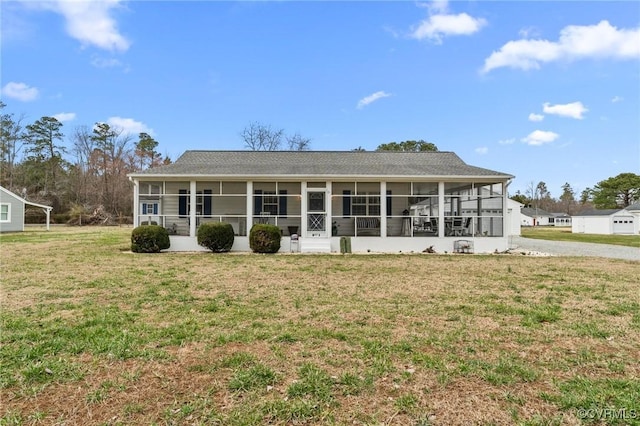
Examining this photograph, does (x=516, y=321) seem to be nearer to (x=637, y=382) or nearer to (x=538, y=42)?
(x=637, y=382)

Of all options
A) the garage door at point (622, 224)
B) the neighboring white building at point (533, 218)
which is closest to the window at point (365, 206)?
the garage door at point (622, 224)

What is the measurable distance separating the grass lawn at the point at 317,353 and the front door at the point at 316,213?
289 inches

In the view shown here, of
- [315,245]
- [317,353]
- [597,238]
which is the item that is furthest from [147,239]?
[597,238]

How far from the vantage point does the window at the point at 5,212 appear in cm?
2448

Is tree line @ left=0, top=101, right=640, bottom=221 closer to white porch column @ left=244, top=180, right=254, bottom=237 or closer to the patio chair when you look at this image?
white porch column @ left=244, top=180, right=254, bottom=237

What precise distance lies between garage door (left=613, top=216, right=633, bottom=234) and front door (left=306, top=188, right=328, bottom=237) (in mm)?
32652

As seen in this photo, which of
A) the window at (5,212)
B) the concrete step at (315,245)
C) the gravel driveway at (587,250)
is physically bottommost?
the gravel driveway at (587,250)

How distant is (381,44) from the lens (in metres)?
17.2

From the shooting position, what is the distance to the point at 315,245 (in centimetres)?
1395

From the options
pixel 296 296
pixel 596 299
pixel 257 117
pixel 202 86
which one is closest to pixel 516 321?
pixel 596 299

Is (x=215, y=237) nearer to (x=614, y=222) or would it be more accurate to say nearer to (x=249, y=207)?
(x=249, y=207)

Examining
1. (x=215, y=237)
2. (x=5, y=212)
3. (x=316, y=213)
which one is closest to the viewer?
(x=215, y=237)

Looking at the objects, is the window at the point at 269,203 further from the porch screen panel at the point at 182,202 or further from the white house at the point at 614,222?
the white house at the point at 614,222

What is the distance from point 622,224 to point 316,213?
111 ft
